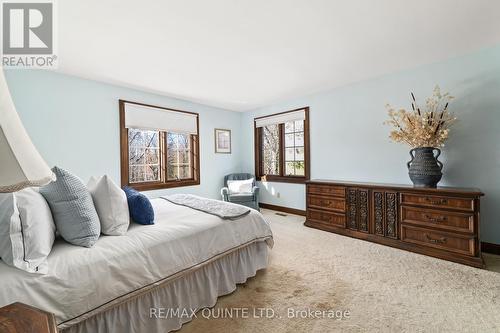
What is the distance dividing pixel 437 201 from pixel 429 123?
946 mm

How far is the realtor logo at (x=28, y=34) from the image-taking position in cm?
179

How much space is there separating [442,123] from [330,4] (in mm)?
2116

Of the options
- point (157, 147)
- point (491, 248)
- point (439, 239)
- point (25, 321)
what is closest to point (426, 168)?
point (439, 239)

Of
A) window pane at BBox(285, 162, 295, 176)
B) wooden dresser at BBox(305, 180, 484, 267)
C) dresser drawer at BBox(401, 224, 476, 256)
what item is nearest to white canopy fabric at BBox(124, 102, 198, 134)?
window pane at BBox(285, 162, 295, 176)

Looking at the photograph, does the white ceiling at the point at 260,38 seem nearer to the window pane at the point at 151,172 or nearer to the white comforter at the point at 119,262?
the window pane at the point at 151,172

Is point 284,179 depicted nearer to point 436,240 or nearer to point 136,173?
point 436,240

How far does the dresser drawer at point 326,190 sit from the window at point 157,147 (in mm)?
2328

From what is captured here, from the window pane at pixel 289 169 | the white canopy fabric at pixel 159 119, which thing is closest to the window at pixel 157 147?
the white canopy fabric at pixel 159 119

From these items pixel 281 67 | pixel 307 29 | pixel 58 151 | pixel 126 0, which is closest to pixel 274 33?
pixel 307 29

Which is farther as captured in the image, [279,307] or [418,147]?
[418,147]

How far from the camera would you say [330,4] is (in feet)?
5.93

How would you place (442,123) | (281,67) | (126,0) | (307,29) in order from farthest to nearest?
(281,67) < (442,123) < (307,29) < (126,0)

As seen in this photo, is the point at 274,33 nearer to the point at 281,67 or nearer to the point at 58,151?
the point at 281,67

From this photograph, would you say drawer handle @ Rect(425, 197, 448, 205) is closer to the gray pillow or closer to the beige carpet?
the beige carpet
